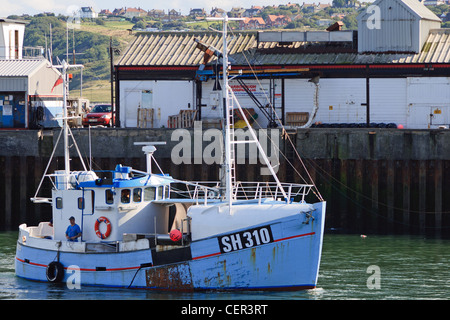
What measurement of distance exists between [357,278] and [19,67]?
2534 cm

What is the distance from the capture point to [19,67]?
4844 centimetres

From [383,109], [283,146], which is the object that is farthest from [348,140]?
[383,109]

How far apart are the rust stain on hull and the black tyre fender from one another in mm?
3255

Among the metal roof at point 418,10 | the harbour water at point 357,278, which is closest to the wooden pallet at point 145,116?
the harbour water at point 357,278

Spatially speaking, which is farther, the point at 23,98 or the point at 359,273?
the point at 23,98

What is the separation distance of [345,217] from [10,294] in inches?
603

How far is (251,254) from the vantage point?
2702 cm

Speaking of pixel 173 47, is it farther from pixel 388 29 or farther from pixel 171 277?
pixel 171 277

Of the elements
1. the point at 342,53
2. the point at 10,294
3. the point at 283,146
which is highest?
the point at 342,53

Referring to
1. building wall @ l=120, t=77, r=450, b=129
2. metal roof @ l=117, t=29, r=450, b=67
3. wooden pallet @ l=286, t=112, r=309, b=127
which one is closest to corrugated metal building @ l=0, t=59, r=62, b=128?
building wall @ l=120, t=77, r=450, b=129

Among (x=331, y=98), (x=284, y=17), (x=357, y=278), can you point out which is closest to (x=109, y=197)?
(x=357, y=278)

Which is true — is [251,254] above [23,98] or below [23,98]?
below
